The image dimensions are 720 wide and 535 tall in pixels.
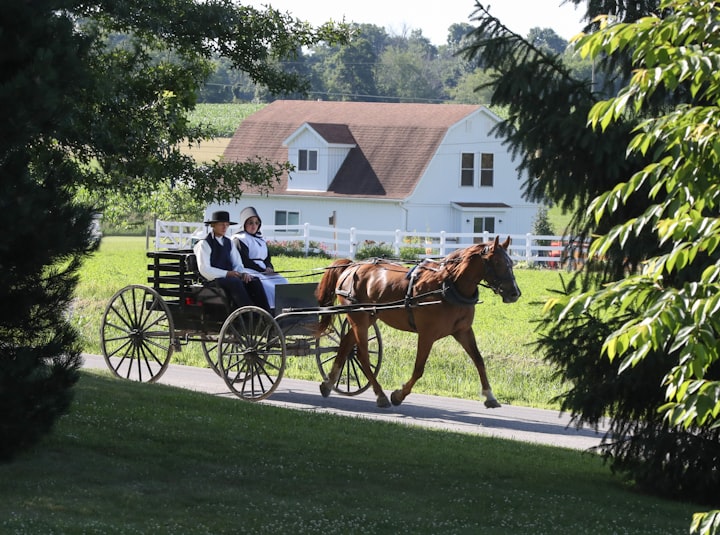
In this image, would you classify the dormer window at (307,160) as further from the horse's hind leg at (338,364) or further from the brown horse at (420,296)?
the horse's hind leg at (338,364)

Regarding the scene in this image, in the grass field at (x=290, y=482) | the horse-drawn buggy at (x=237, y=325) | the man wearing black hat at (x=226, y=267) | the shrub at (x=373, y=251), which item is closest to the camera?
the grass field at (x=290, y=482)

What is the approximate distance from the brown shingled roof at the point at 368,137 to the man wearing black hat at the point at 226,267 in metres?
31.6

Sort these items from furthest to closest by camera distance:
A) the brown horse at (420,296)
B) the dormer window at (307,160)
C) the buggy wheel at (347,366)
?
the dormer window at (307,160) < the buggy wheel at (347,366) < the brown horse at (420,296)

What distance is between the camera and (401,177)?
1896 inches

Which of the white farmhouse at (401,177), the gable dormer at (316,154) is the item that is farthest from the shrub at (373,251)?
the gable dormer at (316,154)

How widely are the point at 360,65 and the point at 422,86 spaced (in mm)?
13697

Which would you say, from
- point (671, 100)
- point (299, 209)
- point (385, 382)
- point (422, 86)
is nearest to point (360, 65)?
point (422, 86)

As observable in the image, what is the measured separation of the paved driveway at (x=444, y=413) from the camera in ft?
46.7

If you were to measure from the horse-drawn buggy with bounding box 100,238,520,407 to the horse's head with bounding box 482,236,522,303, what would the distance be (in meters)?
0.01

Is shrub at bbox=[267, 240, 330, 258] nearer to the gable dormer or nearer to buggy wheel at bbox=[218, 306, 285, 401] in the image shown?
the gable dormer

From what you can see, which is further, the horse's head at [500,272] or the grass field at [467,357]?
the grass field at [467,357]

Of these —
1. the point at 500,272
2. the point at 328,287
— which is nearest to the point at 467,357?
the point at 328,287

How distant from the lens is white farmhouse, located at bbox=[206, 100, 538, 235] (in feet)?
157

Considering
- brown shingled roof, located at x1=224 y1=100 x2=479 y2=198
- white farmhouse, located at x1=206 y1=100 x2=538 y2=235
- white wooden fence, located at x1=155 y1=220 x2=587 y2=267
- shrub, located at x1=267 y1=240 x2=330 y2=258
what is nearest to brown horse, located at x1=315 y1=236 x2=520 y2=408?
white wooden fence, located at x1=155 y1=220 x2=587 y2=267
